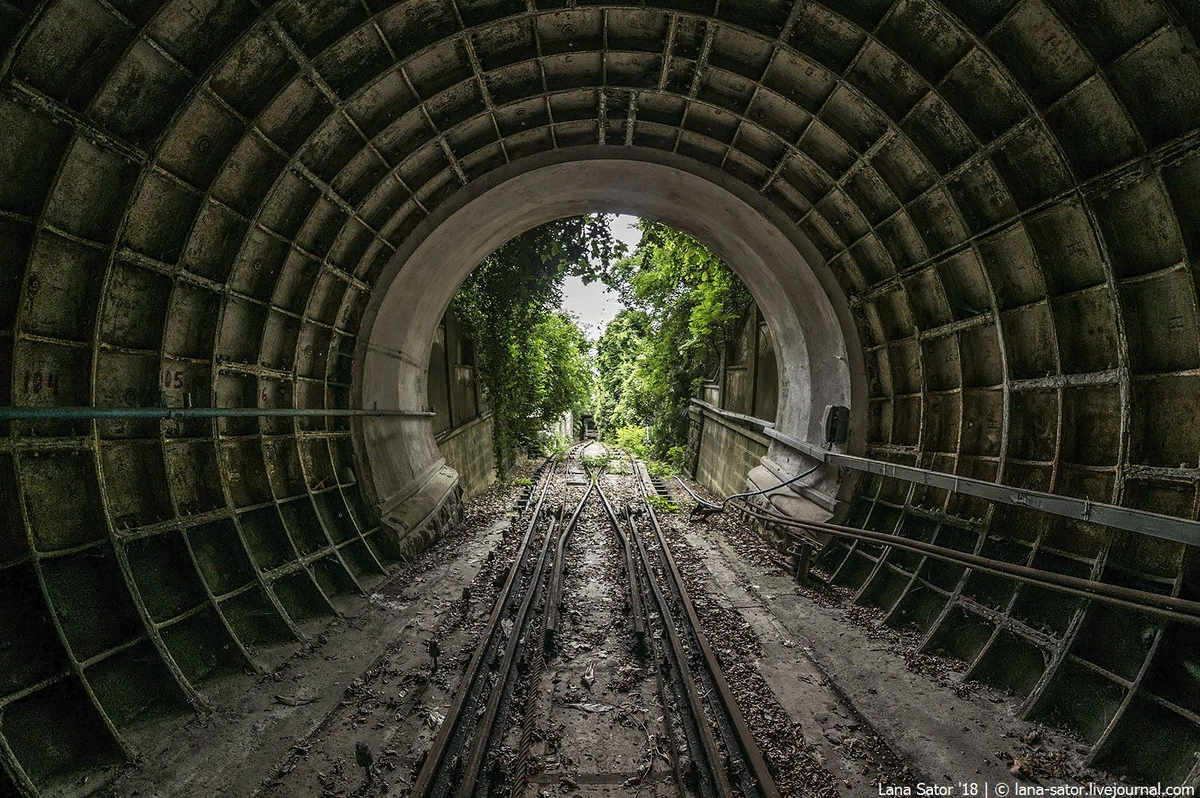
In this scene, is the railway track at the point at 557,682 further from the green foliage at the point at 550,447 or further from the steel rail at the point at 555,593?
the green foliage at the point at 550,447

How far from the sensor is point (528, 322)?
56.2ft

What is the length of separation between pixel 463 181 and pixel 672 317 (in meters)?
11.3

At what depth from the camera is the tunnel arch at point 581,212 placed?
8.23 m

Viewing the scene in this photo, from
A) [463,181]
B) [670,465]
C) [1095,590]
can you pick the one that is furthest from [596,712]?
[670,465]

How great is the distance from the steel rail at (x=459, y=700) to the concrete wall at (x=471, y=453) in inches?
197

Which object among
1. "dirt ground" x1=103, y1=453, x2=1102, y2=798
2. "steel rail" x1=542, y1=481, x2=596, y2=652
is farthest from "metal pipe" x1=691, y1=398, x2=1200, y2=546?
"steel rail" x1=542, y1=481, x2=596, y2=652

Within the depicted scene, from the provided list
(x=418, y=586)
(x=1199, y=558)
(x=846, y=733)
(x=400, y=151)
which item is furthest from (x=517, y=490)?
(x=1199, y=558)

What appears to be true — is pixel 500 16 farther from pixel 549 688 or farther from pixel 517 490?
pixel 517 490

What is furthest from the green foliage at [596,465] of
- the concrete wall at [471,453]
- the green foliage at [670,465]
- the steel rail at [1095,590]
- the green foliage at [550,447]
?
the steel rail at [1095,590]

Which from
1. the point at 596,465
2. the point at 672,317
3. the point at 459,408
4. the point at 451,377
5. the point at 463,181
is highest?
the point at 463,181

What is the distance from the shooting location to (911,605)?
259 inches

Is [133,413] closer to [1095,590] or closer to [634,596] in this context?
[634,596]

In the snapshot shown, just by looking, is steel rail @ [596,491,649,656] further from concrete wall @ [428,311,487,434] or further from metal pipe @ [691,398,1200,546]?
concrete wall @ [428,311,487,434]

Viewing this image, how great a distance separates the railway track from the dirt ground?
0.16 ft
